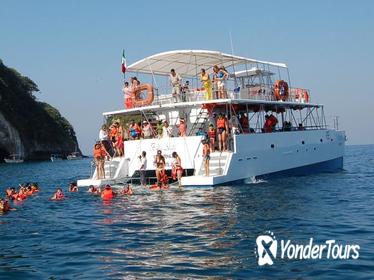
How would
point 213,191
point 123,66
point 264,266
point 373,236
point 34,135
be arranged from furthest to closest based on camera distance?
point 34,135
point 123,66
point 213,191
point 373,236
point 264,266

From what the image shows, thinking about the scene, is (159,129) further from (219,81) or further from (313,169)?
(313,169)

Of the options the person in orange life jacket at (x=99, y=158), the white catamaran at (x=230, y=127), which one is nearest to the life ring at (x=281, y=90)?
the white catamaran at (x=230, y=127)

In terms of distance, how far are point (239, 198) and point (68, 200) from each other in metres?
6.75

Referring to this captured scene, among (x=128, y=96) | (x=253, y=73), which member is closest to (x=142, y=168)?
(x=128, y=96)

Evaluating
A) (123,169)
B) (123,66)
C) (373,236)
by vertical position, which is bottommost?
(373,236)

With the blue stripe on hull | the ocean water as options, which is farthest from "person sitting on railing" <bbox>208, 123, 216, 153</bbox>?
the blue stripe on hull

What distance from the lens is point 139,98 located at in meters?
23.9

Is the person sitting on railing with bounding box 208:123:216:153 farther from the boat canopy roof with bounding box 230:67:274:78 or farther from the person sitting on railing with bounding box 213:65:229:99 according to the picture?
the boat canopy roof with bounding box 230:67:274:78

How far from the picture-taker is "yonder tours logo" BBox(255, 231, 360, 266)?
8.61m

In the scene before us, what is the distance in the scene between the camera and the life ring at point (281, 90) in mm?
25094

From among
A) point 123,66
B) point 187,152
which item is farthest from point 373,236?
point 123,66

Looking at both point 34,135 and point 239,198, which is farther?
point 34,135

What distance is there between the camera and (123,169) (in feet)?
72.8

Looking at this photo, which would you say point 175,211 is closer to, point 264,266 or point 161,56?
point 264,266
